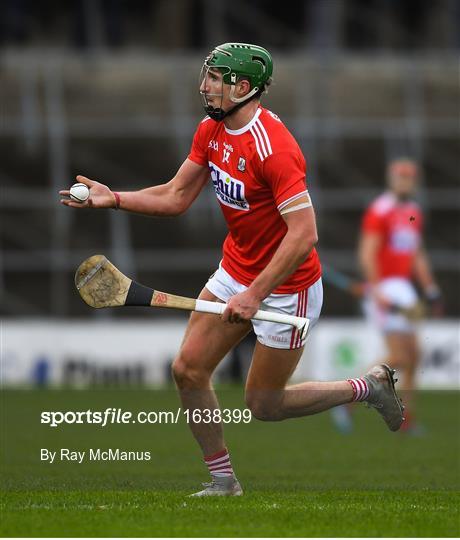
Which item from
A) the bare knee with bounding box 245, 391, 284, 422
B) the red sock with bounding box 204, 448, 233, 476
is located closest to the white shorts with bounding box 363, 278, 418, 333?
the bare knee with bounding box 245, 391, 284, 422

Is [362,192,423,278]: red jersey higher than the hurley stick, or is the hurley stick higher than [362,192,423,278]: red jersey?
the hurley stick

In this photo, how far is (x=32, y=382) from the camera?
18422mm

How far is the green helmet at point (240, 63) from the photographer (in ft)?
25.5

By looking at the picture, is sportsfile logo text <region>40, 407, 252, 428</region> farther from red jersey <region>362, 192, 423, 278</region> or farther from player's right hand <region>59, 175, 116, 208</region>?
player's right hand <region>59, 175, 116, 208</region>

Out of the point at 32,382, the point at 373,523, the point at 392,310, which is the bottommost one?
the point at 32,382

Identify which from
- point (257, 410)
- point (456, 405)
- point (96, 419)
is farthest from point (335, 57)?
point (257, 410)

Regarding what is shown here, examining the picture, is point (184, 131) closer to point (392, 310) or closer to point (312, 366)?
point (312, 366)

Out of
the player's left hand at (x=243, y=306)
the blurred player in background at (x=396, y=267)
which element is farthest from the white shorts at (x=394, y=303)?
the player's left hand at (x=243, y=306)

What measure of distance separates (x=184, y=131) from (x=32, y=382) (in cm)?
596

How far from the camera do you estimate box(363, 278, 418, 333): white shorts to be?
542 inches

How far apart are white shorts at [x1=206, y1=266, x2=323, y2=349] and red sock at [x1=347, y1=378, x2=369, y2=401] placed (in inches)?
17.6

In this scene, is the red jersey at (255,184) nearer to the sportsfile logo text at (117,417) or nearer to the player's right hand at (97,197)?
the player's right hand at (97,197)

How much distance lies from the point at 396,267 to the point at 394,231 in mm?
363

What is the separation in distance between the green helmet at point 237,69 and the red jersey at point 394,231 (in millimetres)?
5977
